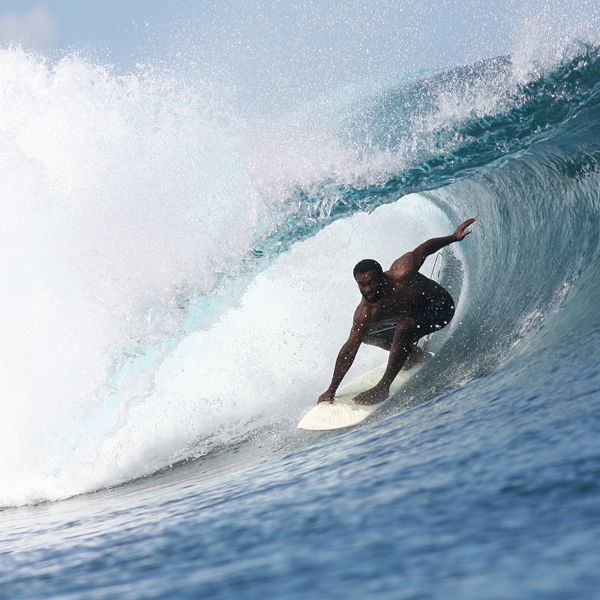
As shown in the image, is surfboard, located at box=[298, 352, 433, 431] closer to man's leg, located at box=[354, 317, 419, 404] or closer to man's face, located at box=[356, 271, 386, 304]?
man's leg, located at box=[354, 317, 419, 404]

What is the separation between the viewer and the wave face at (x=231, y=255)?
502 cm

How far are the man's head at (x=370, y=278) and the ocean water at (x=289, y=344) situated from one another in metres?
0.71

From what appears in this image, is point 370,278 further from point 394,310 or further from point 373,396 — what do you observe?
point 373,396

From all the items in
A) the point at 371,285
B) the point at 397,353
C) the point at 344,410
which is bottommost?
the point at 344,410

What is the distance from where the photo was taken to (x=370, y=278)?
4102 mm

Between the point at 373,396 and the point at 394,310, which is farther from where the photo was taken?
the point at 394,310

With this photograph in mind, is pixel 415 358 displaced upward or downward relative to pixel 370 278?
downward

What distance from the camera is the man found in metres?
4.21

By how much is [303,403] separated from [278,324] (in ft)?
5.59

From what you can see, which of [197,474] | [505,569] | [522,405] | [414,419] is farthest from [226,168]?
[505,569]

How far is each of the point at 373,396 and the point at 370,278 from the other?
0.82 m

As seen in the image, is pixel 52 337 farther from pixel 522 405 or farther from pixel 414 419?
pixel 522 405

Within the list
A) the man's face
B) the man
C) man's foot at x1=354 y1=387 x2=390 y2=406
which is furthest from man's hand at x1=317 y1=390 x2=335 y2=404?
the man's face

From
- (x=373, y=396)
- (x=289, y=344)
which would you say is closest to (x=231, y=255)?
(x=289, y=344)
